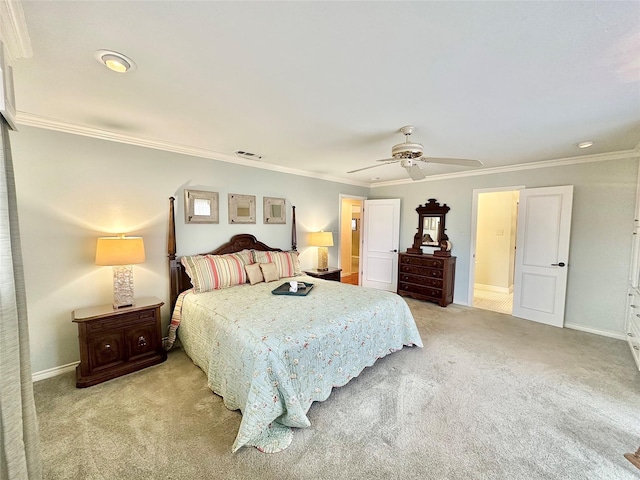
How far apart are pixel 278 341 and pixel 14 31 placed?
2193mm

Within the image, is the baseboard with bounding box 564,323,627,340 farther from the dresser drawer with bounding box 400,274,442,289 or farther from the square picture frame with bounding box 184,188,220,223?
the square picture frame with bounding box 184,188,220,223

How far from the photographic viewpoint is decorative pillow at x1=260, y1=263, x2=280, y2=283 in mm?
3596

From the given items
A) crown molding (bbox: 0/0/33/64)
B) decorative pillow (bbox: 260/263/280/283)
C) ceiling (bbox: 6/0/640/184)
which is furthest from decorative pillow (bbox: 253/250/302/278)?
crown molding (bbox: 0/0/33/64)

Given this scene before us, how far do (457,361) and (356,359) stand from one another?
1224mm

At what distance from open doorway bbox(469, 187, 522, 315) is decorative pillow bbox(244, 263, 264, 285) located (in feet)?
14.3

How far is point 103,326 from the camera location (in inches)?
96.8

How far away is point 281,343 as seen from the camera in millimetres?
1931

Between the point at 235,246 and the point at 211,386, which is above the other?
the point at 235,246

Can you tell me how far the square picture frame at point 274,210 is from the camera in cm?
423

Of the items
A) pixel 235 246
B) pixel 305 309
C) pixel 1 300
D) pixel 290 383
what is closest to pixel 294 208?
pixel 235 246

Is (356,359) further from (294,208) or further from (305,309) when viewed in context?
(294,208)

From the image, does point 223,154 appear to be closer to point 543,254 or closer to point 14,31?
point 14,31

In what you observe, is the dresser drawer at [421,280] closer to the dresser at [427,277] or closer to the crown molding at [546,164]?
the dresser at [427,277]

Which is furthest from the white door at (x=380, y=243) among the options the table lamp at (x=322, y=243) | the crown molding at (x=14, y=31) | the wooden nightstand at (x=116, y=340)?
the crown molding at (x=14, y=31)
